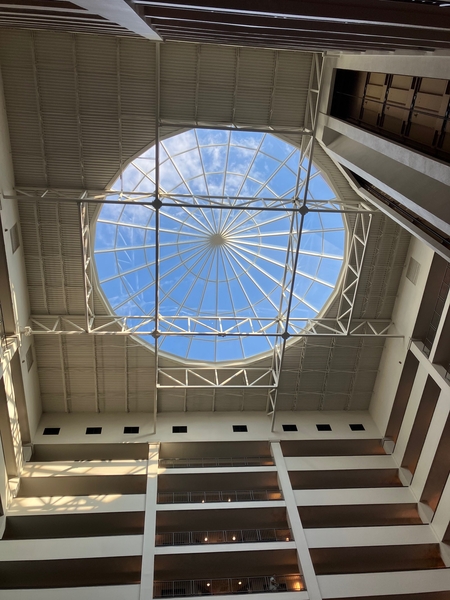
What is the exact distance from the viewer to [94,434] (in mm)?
28172

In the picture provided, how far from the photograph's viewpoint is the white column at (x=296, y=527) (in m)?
21.9

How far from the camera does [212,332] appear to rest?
25.4 metres

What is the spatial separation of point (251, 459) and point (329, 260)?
42.5 feet

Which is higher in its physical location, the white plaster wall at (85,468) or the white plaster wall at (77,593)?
the white plaster wall at (85,468)

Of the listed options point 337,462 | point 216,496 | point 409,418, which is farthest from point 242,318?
point 409,418

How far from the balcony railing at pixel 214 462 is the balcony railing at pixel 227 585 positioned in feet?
19.8

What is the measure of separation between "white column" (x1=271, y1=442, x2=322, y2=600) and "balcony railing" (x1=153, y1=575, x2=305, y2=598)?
2.11 ft

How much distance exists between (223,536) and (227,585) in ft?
7.72

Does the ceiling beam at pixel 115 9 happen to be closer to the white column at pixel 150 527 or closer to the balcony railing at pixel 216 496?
the white column at pixel 150 527

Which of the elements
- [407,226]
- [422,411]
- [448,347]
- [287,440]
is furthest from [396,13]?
[287,440]

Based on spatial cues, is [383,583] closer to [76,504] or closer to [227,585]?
[227,585]

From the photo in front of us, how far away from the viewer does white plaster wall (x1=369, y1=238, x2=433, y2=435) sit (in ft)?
83.6

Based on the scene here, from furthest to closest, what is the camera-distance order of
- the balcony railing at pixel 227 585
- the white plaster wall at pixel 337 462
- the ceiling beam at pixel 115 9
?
1. the white plaster wall at pixel 337 462
2. the balcony railing at pixel 227 585
3. the ceiling beam at pixel 115 9

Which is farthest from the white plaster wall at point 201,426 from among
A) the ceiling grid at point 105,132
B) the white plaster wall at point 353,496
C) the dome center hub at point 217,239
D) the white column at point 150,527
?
the dome center hub at point 217,239
